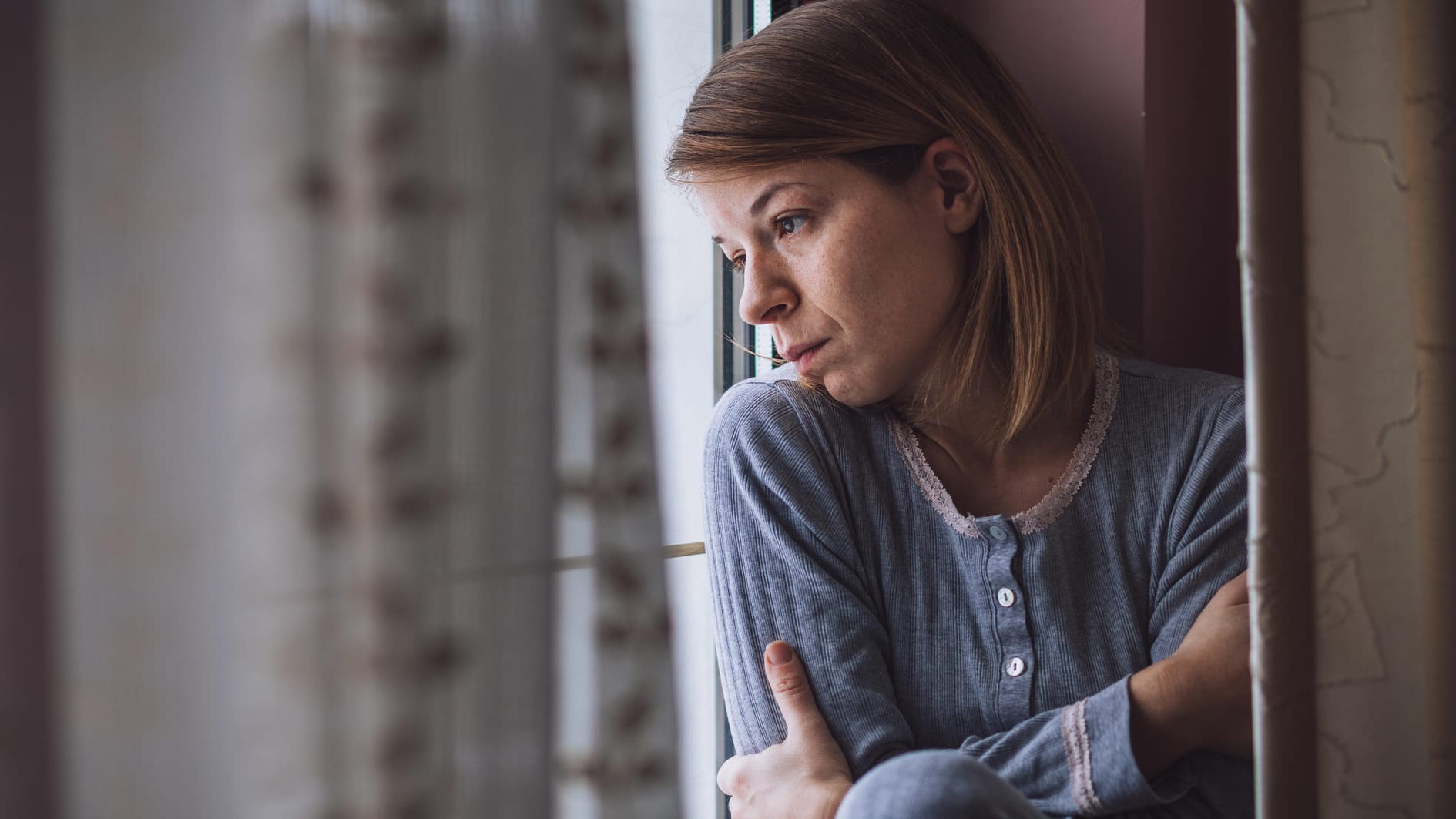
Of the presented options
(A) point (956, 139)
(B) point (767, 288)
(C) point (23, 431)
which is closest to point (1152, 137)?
(A) point (956, 139)

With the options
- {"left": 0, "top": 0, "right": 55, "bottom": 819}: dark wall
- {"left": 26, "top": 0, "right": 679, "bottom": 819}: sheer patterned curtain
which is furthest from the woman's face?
{"left": 0, "top": 0, "right": 55, "bottom": 819}: dark wall

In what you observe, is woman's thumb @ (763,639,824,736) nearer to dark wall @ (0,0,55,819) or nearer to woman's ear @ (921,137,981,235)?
woman's ear @ (921,137,981,235)

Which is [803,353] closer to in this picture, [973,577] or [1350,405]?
[973,577]

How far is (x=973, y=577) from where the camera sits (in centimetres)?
104

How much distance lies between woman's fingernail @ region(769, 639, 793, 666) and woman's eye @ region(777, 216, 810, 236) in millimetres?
430

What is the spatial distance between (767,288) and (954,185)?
9.7 inches

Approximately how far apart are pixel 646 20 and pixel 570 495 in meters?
0.80

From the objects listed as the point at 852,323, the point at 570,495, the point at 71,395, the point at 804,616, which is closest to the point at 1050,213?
the point at 852,323

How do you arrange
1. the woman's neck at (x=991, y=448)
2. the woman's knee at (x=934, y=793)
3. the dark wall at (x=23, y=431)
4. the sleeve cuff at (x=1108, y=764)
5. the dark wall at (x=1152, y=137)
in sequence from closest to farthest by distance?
the dark wall at (x=23, y=431) < the woman's knee at (x=934, y=793) < the sleeve cuff at (x=1108, y=764) < the woman's neck at (x=991, y=448) < the dark wall at (x=1152, y=137)

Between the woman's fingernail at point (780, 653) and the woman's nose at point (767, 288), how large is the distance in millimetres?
347

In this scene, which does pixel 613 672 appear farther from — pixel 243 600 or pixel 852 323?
pixel 852 323

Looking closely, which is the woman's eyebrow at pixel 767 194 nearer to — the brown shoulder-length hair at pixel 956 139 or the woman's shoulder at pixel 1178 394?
the brown shoulder-length hair at pixel 956 139

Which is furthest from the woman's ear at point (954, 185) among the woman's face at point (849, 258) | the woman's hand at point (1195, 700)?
the woman's hand at point (1195, 700)

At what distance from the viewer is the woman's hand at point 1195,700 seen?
2.96 feet
